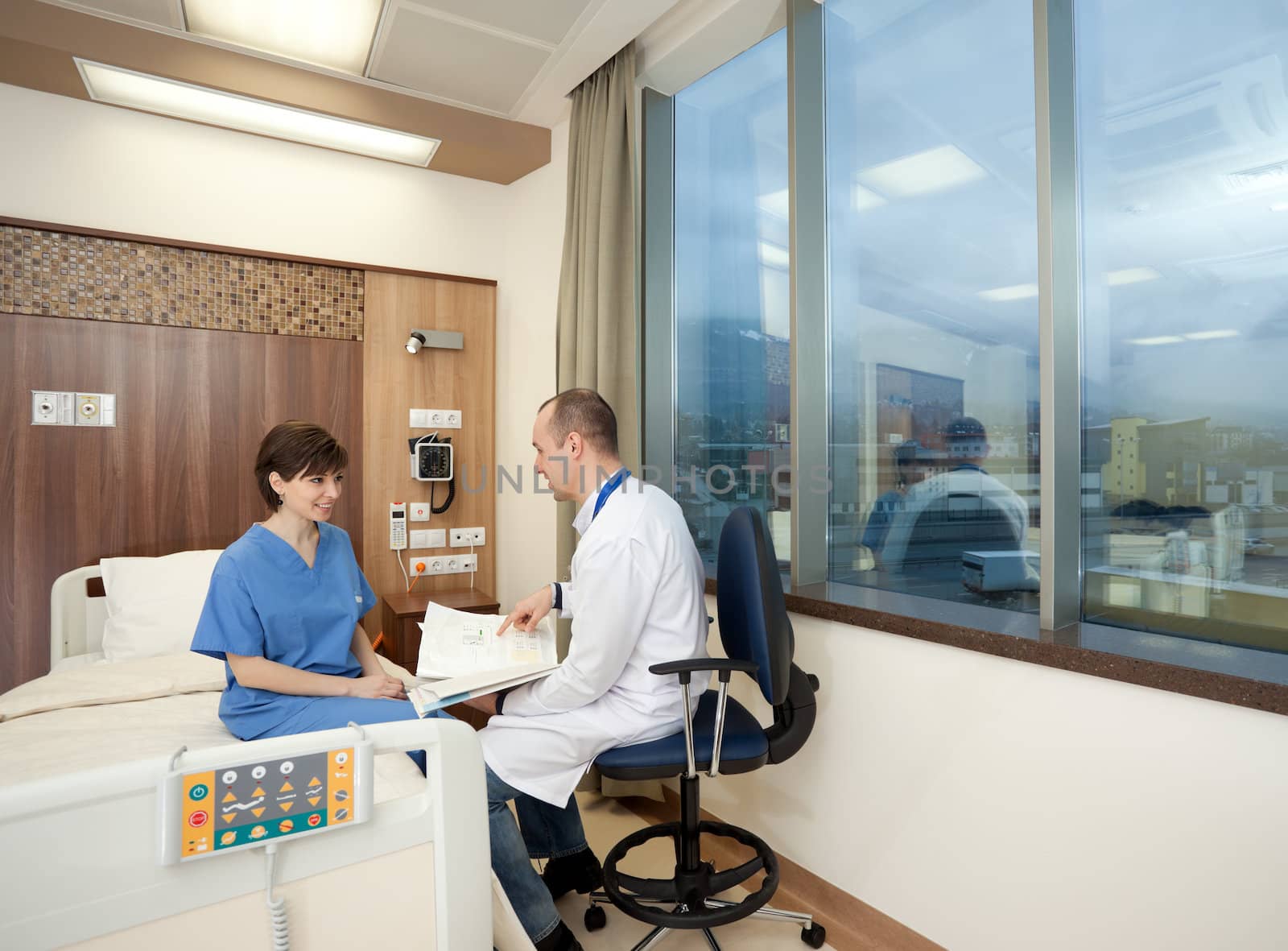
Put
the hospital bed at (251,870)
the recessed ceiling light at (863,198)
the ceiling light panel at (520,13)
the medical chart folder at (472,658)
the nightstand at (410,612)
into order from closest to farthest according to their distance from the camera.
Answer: the hospital bed at (251,870) < the medical chart folder at (472,658) < the recessed ceiling light at (863,198) < the ceiling light panel at (520,13) < the nightstand at (410,612)

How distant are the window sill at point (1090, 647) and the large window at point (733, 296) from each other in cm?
58

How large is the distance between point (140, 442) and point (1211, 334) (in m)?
3.58

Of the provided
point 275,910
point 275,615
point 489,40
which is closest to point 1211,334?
point 275,910

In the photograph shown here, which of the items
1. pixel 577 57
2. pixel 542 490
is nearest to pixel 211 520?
pixel 542 490

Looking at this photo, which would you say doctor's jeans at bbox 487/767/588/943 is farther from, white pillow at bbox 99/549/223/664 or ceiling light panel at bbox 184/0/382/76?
ceiling light panel at bbox 184/0/382/76

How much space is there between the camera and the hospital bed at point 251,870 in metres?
0.77

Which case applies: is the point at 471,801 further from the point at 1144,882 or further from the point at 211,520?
the point at 211,520

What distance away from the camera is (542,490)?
3.46 meters

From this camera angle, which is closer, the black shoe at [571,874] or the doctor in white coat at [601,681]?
the doctor in white coat at [601,681]

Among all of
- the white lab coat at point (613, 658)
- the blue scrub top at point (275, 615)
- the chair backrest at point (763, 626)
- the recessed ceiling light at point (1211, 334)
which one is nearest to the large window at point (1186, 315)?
the recessed ceiling light at point (1211, 334)

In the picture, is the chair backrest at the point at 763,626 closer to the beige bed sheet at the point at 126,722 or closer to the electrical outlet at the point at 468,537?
the beige bed sheet at the point at 126,722

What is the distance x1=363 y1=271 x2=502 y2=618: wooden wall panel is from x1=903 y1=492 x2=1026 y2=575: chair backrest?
2.24 m

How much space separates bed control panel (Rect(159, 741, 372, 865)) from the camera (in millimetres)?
814

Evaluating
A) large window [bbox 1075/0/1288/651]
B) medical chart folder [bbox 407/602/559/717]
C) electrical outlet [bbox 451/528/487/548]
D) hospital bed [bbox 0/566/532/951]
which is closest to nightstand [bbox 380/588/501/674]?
electrical outlet [bbox 451/528/487/548]
